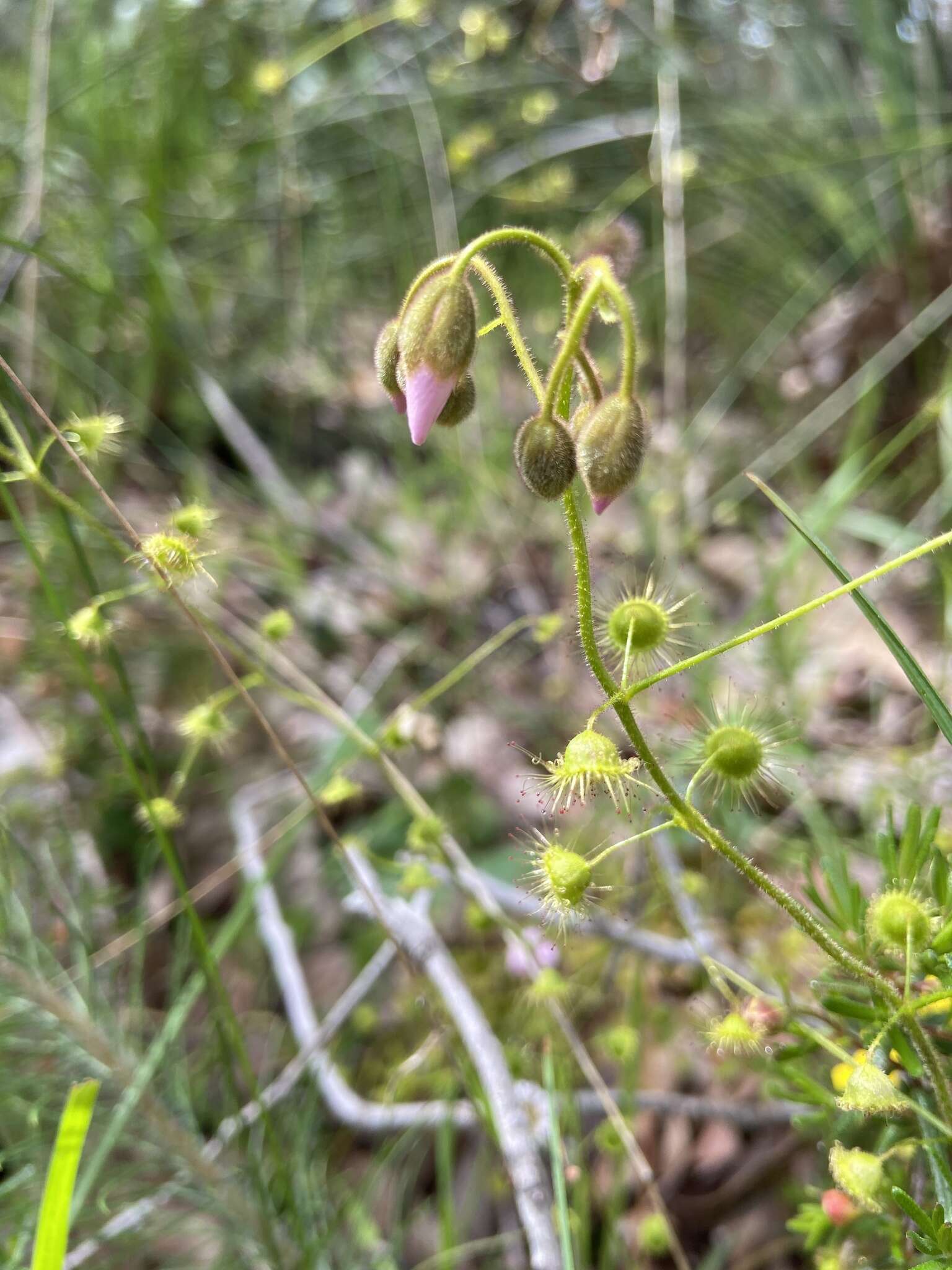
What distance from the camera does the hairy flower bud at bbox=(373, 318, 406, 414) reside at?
706mm

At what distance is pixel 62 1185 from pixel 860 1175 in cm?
58

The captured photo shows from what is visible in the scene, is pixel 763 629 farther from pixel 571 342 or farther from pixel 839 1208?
pixel 839 1208

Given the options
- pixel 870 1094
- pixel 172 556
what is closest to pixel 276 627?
pixel 172 556

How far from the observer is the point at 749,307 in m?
2.28

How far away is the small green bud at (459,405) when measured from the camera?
70cm

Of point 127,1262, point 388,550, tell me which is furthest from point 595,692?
point 127,1262

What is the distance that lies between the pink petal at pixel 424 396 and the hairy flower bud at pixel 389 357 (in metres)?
0.05

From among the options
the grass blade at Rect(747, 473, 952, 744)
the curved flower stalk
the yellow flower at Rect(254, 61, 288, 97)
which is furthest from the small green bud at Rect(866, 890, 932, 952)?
the yellow flower at Rect(254, 61, 288, 97)

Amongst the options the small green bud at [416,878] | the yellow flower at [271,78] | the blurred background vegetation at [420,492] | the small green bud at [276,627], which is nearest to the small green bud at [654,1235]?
the blurred background vegetation at [420,492]

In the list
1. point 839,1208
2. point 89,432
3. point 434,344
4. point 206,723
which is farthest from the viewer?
point 206,723

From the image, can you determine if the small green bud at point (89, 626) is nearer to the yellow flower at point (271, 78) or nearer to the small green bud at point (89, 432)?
the small green bud at point (89, 432)

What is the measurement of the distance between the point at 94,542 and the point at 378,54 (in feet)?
5.29

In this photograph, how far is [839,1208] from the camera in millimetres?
757

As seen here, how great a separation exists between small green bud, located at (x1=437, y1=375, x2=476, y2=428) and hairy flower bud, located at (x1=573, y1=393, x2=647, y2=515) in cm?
13
